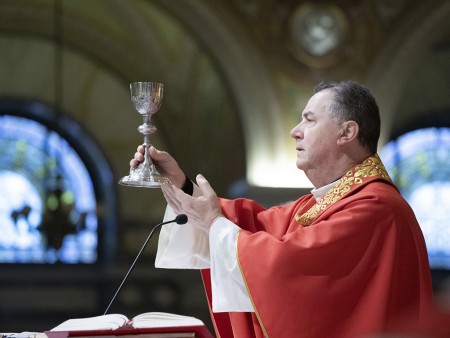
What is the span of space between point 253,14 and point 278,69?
59cm

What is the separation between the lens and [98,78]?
9.33 meters

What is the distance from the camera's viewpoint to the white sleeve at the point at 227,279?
3.12 meters

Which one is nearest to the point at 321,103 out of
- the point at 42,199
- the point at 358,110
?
the point at 358,110

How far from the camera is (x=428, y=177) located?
9641mm

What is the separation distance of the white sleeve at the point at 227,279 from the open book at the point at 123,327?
0.47 ft

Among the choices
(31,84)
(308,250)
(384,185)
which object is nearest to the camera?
(308,250)

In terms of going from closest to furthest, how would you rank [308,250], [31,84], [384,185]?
[308,250] → [384,185] → [31,84]

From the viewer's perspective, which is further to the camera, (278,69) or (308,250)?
(278,69)

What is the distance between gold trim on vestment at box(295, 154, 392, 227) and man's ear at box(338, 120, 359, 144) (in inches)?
4.0

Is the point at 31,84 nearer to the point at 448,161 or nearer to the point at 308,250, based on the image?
the point at 448,161

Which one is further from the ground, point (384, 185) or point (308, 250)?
point (384, 185)

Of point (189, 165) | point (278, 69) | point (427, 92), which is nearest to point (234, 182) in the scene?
point (189, 165)

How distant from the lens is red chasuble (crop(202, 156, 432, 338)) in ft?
9.96

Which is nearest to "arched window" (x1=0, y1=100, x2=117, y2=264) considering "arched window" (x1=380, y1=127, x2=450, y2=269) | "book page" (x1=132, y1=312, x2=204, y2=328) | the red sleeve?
"arched window" (x1=380, y1=127, x2=450, y2=269)
